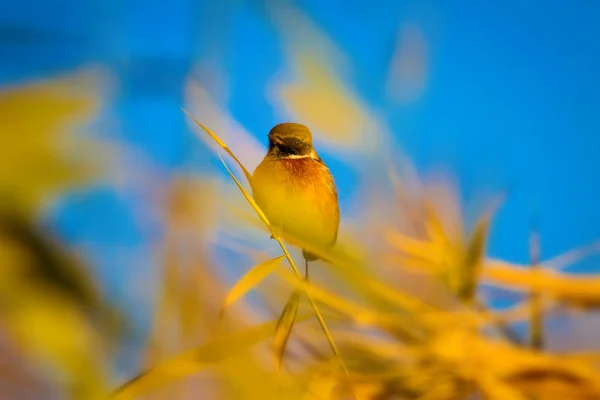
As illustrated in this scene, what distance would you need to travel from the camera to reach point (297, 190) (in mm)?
571

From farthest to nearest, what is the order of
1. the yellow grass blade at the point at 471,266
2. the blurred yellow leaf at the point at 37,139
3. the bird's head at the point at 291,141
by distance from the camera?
1. the bird's head at the point at 291,141
2. the yellow grass blade at the point at 471,266
3. the blurred yellow leaf at the point at 37,139

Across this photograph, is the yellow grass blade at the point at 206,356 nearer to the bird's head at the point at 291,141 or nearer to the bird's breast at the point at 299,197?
the bird's breast at the point at 299,197

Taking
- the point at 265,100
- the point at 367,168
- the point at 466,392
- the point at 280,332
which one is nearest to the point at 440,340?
the point at 466,392

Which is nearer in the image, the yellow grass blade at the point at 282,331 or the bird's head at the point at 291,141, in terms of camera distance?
the yellow grass blade at the point at 282,331

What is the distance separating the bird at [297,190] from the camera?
1.74ft

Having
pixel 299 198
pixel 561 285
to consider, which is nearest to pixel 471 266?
pixel 561 285

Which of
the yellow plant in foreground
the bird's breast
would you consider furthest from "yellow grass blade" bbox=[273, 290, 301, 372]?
the bird's breast

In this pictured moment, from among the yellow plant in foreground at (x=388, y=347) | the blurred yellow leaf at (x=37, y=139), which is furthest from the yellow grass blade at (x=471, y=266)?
the blurred yellow leaf at (x=37, y=139)

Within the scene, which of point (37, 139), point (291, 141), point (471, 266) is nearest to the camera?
point (37, 139)

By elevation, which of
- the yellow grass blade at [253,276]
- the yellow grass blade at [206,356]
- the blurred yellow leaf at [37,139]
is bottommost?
the yellow grass blade at [206,356]

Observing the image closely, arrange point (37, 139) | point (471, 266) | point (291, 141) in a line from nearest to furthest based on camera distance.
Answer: point (37, 139) < point (471, 266) < point (291, 141)

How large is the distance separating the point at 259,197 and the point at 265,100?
0.27 metres

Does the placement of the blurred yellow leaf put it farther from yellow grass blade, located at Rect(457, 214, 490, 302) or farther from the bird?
yellow grass blade, located at Rect(457, 214, 490, 302)

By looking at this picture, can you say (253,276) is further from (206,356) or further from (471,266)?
(471,266)
